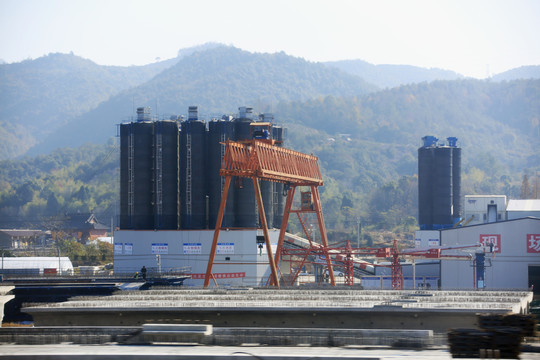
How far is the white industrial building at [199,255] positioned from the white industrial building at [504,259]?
18775mm

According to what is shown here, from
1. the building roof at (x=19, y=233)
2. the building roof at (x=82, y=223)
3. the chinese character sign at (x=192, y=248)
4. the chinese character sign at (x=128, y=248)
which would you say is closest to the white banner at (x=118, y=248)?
the chinese character sign at (x=128, y=248)

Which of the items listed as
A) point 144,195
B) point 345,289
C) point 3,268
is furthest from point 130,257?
point 345,289

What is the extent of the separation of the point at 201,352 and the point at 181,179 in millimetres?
55104

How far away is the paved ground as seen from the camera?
2722cm

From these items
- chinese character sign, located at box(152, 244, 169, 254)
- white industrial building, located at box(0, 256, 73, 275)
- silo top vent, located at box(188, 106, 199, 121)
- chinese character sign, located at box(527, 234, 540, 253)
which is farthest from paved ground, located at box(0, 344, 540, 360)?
white industrial building, located at box(0, 256, 73, 275)

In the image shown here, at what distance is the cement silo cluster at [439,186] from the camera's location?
382 ft

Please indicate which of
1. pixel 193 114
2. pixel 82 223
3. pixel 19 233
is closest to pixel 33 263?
pixel 193 114

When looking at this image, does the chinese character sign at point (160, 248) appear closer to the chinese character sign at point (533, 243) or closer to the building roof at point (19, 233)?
the chinese character sign at point (533, 243)

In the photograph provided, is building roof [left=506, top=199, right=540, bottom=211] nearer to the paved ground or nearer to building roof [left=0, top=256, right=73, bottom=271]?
building roof [left=0, top=256, right=73, bottom=271]

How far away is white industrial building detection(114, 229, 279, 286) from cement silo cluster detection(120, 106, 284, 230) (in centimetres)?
153

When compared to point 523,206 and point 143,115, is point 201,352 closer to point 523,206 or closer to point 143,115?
point 143,115

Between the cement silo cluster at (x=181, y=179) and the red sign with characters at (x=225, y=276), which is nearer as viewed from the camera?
the red sign with characters at (x=225, y=276)

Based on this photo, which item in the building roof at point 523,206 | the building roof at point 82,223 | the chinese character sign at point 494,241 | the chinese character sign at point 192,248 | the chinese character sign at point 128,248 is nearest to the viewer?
the chinese character sign at point 494,241

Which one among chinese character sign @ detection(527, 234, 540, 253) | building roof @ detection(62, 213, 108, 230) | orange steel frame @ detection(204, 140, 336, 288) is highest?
orange steel frame @ detection(204, 140, 336, 288)
